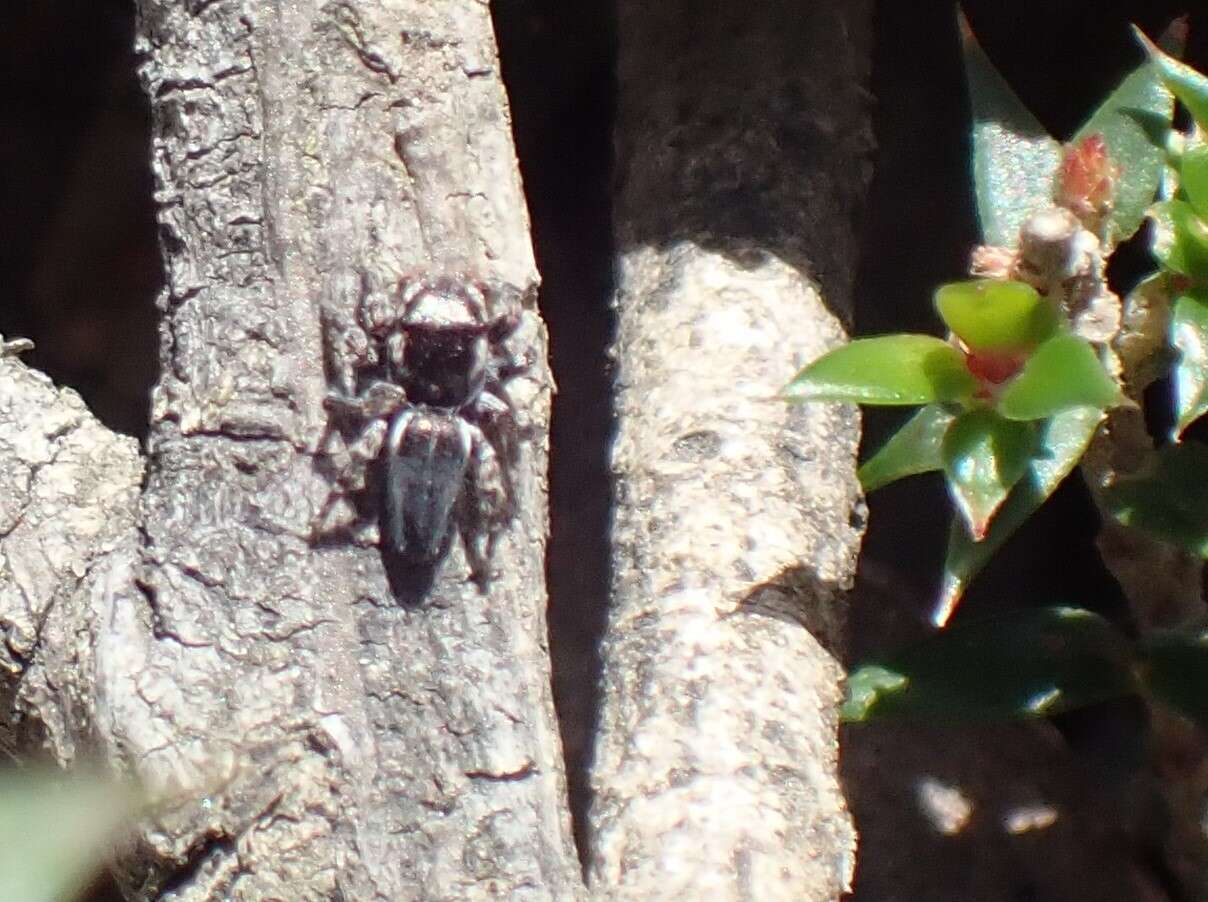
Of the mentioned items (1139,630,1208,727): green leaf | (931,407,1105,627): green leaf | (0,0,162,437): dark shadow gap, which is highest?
(0,0,162,437): dark shadow gap

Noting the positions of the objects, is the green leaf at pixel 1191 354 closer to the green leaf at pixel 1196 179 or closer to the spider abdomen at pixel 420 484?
the green leaf at pixel 1196 179

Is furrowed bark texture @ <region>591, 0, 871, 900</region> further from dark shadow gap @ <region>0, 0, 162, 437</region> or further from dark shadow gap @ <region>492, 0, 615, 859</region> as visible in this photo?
dark shadow gap @ <region>0, 0, 162, 437</region>

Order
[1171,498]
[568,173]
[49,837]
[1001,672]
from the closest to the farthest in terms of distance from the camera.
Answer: [49,837] → [1171,498] → [1001,672] → [568,173]

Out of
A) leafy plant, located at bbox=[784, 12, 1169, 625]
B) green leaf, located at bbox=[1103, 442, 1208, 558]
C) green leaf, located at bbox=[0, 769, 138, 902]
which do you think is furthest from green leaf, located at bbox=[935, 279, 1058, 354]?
green leaf, located at bbox=[0, 769, 138, 902]

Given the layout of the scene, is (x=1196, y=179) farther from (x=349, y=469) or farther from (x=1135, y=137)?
(x=349, y=469)

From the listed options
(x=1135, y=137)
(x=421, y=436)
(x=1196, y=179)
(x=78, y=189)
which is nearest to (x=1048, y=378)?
(x=1196, y=179)

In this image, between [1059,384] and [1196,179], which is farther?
[1196,179]
